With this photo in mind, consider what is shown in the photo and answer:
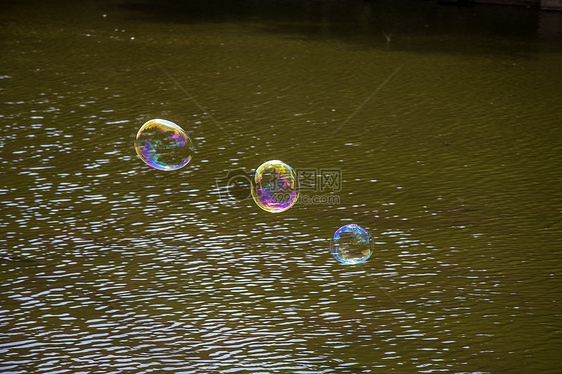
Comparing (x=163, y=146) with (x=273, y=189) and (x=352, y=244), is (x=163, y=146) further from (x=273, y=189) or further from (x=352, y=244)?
(x=352, y=244)

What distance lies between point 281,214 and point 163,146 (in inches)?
38.2

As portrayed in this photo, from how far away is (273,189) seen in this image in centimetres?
457

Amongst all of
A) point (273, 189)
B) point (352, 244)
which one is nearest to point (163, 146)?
point (273, 189)

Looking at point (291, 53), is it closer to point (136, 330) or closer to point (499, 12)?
point (499, 12)

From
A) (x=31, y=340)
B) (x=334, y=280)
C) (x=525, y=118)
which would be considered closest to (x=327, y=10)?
(x=525, y=118)

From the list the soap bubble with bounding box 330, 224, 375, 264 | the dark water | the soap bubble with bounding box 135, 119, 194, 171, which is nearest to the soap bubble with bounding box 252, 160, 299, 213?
the dark water

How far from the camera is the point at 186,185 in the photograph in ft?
16.8

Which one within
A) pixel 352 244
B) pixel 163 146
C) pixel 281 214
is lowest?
pixel 352 244

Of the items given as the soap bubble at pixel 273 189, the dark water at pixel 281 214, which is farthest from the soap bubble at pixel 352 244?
the soap bubble at pixel 273 189

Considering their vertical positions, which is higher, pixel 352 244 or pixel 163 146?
pixel 163 146

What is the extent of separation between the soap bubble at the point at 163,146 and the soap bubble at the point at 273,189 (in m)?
0.73

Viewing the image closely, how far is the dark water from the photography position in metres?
3.27

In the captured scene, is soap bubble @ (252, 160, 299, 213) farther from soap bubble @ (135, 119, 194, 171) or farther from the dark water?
soap bubble @ (135, 119, 194, 171)

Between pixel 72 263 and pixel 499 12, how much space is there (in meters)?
9.54
